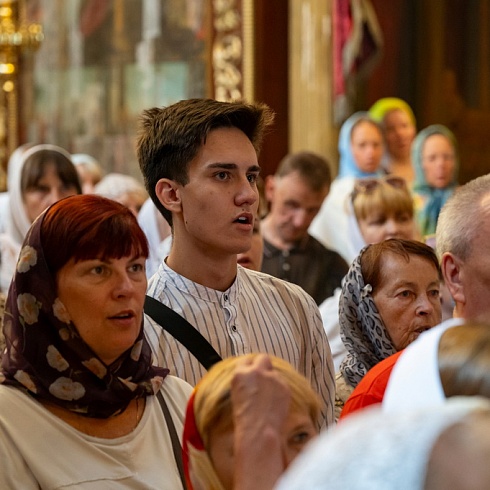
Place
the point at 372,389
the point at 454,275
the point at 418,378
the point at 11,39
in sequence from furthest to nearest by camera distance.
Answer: the point at 11,39, the point at 454,275, the point at 372,389, the point at 418,378

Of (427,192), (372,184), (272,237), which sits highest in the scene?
(372,184)

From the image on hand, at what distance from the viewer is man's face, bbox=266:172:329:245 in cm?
789

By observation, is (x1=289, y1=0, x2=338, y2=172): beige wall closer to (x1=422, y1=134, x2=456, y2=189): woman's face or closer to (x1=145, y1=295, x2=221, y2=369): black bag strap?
(x1=422, y1=134, x2=456, y2=189): woman's face

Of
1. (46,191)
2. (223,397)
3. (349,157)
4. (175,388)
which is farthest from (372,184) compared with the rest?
(223,397)

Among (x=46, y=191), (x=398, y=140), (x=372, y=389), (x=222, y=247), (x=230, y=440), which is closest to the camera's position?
(x=230, y=440)

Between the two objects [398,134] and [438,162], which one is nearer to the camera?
[438,162]

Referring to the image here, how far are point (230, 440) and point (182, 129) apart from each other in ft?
6.09

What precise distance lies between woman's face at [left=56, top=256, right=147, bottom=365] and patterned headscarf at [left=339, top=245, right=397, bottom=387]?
1.28 meters

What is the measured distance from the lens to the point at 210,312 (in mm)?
3980

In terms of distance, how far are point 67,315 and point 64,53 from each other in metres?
13.7

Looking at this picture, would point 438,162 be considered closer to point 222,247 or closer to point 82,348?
point 222,247

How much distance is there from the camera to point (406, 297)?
441 cm

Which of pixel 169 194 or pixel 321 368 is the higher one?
pixel 169 194

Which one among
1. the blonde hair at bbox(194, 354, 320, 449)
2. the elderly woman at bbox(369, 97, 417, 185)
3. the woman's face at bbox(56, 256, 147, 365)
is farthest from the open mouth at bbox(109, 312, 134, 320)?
the elderly woman at bbox(369, 97, 417, 185)
